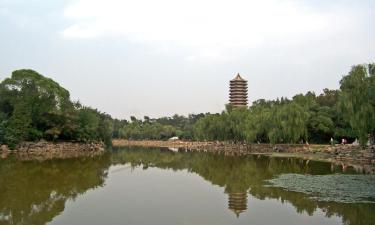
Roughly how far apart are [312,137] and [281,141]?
14.8 ft

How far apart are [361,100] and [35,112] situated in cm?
3500

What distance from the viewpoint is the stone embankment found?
40.3 m

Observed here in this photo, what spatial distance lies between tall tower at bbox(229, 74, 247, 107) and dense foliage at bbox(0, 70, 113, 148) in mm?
47165

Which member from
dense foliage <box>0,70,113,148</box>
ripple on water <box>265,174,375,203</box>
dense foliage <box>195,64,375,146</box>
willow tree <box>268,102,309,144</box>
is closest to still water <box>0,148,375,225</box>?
ripple on water <box>265,174,375,203</box>

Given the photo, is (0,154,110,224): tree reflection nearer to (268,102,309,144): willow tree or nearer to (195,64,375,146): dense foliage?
(195,64,375,146): dense foliage

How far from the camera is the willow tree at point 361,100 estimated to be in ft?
90.4

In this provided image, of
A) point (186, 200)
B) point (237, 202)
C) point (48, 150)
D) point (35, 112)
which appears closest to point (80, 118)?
point (35, 112)

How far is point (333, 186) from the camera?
17.7 meters

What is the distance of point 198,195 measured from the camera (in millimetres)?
16719

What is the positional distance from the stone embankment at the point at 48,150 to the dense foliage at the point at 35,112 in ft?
2.73

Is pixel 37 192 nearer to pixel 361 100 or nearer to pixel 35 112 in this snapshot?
pixel 361 100

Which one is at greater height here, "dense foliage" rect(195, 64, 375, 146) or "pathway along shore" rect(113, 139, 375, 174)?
"dense foliage" rect(195, 64, 375, 146)

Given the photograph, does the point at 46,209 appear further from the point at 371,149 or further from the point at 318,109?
the point at 318,109

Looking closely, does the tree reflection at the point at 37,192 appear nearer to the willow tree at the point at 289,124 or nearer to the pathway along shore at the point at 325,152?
the pathway along shore at the point at 325,152
